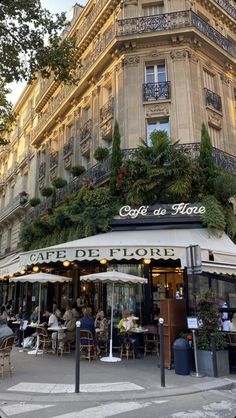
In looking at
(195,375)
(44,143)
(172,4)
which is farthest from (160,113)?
(44,143)

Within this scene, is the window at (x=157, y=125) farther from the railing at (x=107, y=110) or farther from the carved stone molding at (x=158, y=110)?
the railing at (x=107, y=110)

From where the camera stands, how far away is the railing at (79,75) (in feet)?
59.8

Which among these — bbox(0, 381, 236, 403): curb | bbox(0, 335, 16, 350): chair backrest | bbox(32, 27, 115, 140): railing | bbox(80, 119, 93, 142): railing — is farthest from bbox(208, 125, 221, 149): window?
bbox(0, 335, 16, 350): chair backrest

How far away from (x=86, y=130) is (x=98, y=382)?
46.6 feet

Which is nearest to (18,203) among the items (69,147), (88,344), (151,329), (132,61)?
(69,147)

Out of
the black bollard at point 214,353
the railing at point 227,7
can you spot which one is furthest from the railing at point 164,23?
the black bollard at point 214,353

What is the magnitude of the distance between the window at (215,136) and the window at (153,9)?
6.34m

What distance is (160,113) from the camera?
1597 cm

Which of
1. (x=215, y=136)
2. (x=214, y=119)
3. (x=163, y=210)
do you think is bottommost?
(x=163, y=210)

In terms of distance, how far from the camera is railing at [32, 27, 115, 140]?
18.2m

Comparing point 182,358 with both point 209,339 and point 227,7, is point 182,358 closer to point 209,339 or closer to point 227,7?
point 209,339

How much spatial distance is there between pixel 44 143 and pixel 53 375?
65.4 feet

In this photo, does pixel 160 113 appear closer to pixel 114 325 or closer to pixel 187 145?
pixel 187 145

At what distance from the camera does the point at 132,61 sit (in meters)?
17.0
